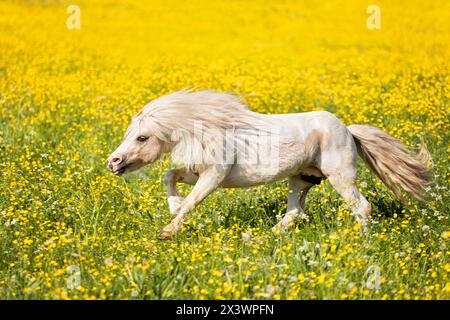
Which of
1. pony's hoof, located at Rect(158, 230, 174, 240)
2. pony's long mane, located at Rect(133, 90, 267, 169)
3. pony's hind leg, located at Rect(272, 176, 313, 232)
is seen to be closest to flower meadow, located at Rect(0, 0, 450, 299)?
pony's hoof, located at Rect(158, 230, 174, 240)

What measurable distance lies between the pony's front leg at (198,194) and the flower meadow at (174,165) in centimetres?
11

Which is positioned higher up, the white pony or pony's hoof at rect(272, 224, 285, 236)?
the white pony

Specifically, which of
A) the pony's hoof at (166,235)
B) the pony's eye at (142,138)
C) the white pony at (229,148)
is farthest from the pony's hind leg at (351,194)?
the pony's eye at (142,138)

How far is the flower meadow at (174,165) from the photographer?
17.9 ft

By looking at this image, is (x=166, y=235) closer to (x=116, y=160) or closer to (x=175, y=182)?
(x=175, y=182)

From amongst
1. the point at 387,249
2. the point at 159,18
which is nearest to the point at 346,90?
the point at 387,249

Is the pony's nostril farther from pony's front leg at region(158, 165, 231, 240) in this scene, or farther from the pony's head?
pony's front leg at region(158, 165, 231, 240)

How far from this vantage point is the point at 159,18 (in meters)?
20.4

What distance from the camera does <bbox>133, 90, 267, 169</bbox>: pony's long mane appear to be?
6.38 metres

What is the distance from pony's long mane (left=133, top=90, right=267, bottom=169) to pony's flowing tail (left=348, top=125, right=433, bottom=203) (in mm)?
1097

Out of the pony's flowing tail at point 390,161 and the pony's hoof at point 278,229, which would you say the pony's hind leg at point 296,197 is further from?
the pony's flowing tail at point 390,161

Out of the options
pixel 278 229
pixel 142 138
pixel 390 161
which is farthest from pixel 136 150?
pixel 390 161

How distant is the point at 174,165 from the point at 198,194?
257 centimetres

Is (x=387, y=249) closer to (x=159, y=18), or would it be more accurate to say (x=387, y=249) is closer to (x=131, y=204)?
(x=131, y=204)
